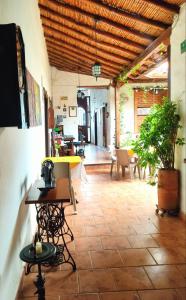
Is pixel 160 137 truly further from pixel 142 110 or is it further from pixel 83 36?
pixel 142 110

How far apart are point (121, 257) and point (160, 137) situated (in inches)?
68.1

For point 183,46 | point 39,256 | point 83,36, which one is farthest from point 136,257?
point 83,36

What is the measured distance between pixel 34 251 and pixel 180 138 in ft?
8.72

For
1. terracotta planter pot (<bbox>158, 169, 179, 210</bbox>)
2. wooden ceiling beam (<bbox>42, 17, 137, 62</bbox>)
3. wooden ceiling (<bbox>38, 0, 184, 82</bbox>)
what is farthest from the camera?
wooden ceiling beam (<bbox>42, 17, 137, 62</bbox>)

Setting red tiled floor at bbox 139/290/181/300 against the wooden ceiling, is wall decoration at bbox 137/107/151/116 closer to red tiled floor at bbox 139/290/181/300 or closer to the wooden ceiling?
the wooden ceiling

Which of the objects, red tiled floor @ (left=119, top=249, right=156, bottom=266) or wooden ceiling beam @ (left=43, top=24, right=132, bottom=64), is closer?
red tiled floor @ (left=119, top=249, right=156, bottom=266)

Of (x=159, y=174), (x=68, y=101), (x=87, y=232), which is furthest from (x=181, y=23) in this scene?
(x=68, y=101)

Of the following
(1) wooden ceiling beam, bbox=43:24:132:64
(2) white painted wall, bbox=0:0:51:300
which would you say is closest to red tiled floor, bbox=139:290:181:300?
(2) white painted wall, bbox=0:0:51:300

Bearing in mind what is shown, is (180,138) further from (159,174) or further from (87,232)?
(87,232)

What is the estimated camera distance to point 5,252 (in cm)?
183

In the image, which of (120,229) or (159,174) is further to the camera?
(159,174)

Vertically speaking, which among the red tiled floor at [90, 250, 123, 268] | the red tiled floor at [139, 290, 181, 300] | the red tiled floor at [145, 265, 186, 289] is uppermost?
the red tiled floor at [145, 265, 186, 289]

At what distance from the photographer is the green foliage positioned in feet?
12.3

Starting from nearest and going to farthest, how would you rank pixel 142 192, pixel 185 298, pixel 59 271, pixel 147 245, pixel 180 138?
pixel 185 298
pixel 59 271
pixel 147 245
pixel 180 138
pixel 142 192
